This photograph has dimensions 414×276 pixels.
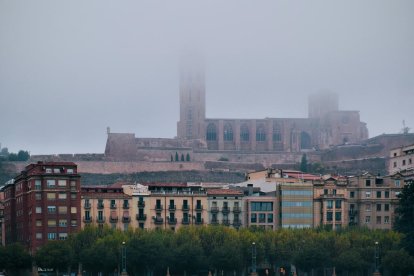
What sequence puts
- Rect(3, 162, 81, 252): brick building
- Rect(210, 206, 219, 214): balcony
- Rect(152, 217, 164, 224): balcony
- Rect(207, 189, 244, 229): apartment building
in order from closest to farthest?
Rect(3, 162, 81, 252): brick building < Rect(152, 217, 164, 224): balcony < Rect(210, 206, 219, 214): balcony < Rect(207, 189, 244, 229): apartment building

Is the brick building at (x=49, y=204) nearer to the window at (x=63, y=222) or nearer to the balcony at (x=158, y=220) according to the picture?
the window at (x=63, y=222)

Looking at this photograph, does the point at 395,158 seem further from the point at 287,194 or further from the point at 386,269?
the point at 386,269

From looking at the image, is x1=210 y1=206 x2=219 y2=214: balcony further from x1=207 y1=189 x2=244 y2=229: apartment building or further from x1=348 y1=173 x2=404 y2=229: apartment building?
A: x1=348 y1=173 x2=404 y2=229: apartment building

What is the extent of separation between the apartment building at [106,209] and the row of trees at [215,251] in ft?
25.6

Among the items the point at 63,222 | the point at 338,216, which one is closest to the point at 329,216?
the point at 338,216

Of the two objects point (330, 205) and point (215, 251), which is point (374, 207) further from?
point (215, 251)

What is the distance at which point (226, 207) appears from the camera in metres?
154

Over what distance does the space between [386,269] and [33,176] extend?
37.6m

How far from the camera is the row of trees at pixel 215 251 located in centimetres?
13075

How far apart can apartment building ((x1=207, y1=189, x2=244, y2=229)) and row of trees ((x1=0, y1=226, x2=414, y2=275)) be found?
10599 mm

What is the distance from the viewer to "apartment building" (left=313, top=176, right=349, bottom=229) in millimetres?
155375

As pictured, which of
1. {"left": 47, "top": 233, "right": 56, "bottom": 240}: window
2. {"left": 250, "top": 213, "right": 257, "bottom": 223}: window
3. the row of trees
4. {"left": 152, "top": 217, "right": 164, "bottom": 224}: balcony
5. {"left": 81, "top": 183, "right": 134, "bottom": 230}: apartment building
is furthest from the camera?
{"left": 250, "top": 213, "right": 257, "bottom": 223}: window

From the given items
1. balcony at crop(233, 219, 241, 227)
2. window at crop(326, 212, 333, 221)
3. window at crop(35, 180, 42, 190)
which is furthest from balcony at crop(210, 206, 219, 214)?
window at crop(35, 180, 42, 190)

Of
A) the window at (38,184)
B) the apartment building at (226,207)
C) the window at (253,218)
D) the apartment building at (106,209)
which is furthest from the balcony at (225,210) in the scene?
the window at (38,184)
